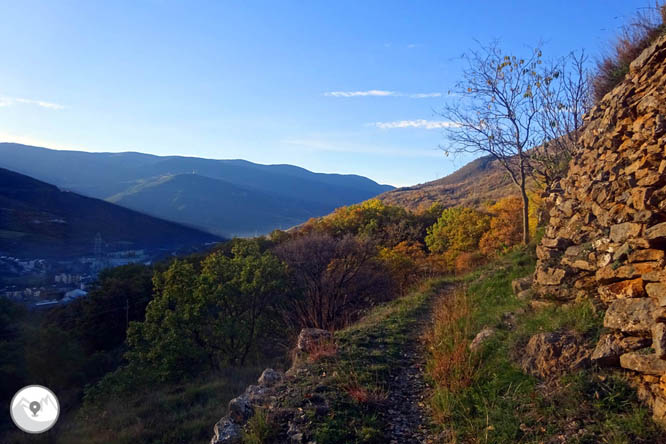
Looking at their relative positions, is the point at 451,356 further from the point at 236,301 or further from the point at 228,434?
the point at 236,301

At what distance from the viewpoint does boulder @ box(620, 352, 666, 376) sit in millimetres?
3174

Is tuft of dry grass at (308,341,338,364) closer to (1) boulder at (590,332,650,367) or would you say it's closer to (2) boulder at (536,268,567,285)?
(2) boulder at (536,268,567,285)

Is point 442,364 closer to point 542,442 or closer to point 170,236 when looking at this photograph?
point 542,442

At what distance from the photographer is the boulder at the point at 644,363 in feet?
10.4

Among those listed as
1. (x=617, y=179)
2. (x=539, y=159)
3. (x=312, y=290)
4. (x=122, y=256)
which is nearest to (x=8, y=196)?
(x=122, y=256)

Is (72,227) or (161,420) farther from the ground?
(72,227)

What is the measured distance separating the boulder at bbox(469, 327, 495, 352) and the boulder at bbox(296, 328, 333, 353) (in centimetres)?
227

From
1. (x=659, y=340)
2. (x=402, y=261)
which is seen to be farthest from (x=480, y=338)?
(x=402, y=261)

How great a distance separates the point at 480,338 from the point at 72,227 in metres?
44.2

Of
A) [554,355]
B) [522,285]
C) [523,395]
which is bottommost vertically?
[523,395]

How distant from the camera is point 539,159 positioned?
43.3 ft

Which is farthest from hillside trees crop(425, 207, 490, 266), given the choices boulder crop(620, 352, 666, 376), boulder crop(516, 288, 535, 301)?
boulder crop(620, 352, 666, 376)

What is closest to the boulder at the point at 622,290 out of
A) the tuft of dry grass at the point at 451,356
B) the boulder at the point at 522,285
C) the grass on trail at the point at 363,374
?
the tuft of dry grass at the point at 451,356

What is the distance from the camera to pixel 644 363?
10.8 ft
